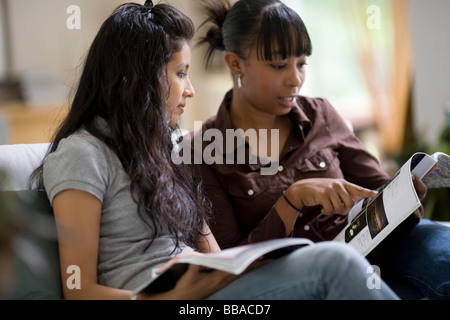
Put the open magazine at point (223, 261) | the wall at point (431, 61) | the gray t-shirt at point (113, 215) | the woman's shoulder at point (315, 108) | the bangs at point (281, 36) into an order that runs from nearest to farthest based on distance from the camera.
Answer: the open magazine at point (223, 261) < the gray t-shirt at point (113, 215) < the bangs at point (281, 36) < the woman's shoulder at point (315, 108) < the wall at point (431, 61)

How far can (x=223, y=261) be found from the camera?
1037 mm

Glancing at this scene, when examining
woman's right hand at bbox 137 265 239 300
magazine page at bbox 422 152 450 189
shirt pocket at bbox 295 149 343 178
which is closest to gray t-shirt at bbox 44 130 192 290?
woman's right hand at bbox 137 265 239 300

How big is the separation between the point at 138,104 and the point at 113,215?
260mm

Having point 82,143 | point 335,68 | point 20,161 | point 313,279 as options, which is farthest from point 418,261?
point 335,68

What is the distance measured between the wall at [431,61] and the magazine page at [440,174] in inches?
88.9

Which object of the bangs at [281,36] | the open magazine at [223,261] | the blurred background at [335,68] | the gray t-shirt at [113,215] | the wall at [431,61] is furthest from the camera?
the blurred background at [335,68]

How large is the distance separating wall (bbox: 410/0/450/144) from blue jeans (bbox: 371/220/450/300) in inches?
86.6

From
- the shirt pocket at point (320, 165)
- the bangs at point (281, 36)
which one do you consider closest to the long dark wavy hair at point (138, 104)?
the bangs at point (281, 36)

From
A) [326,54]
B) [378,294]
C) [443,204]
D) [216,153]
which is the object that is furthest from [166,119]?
[326,54]

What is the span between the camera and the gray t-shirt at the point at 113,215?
1.24 metres

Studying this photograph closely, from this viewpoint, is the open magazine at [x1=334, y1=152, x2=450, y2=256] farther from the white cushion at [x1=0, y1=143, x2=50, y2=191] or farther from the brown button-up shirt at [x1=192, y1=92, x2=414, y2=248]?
the white cushion at [x1=0, y1=143, x2=50, y2=191]

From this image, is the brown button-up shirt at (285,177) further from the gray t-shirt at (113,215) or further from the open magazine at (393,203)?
the gray t-shirt at (113,215)

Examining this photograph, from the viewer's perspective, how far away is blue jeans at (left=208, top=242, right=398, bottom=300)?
108 centimetres

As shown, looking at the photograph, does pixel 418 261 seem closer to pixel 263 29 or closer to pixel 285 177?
pixel 285 177
